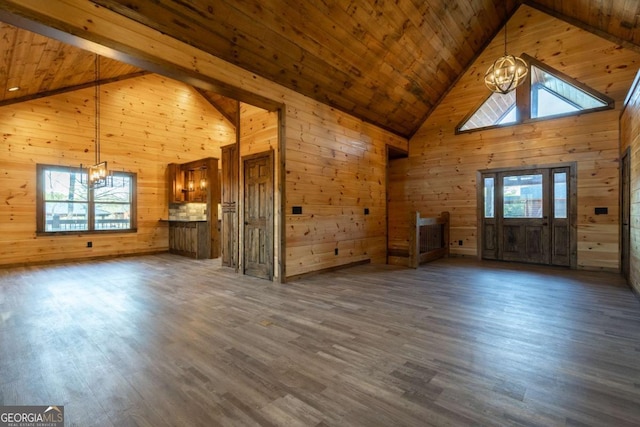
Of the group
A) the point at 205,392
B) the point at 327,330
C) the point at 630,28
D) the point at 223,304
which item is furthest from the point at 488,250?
the point at 205,392

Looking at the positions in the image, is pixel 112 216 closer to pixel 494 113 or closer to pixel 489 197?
pixel 489 197

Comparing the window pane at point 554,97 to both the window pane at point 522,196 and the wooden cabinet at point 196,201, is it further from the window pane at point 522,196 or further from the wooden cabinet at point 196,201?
the wooden cabinet at point 196,201

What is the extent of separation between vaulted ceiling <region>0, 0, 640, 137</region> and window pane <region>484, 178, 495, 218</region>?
2.35 meters

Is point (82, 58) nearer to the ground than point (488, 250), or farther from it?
farther from it

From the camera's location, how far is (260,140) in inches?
204

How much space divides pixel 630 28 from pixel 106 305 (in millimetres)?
8796

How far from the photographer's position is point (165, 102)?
27.5 feet

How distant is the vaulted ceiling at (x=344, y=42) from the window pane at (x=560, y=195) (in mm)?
2433

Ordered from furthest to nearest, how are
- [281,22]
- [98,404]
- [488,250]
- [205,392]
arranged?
[488,250], [281,22], [205,392], [98,404]

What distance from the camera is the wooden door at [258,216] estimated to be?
194 inches

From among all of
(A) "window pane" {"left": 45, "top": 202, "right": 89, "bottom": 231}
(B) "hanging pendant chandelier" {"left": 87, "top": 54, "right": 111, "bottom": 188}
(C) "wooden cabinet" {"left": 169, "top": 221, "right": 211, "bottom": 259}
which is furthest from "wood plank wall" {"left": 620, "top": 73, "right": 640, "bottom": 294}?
(A) "window pane" {"left": 45, "top": 202, "right": 89, "bottom": 231}

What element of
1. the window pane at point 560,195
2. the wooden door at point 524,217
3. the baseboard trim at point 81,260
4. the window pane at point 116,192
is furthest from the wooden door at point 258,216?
the window pane at point 560,195

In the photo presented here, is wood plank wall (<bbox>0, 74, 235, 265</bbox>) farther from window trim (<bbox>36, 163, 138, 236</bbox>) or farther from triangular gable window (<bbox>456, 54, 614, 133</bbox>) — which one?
triangular gable window (<bbox>456, 54, 614, 133</bbox>)

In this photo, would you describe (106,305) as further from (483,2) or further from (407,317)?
(483,2)
